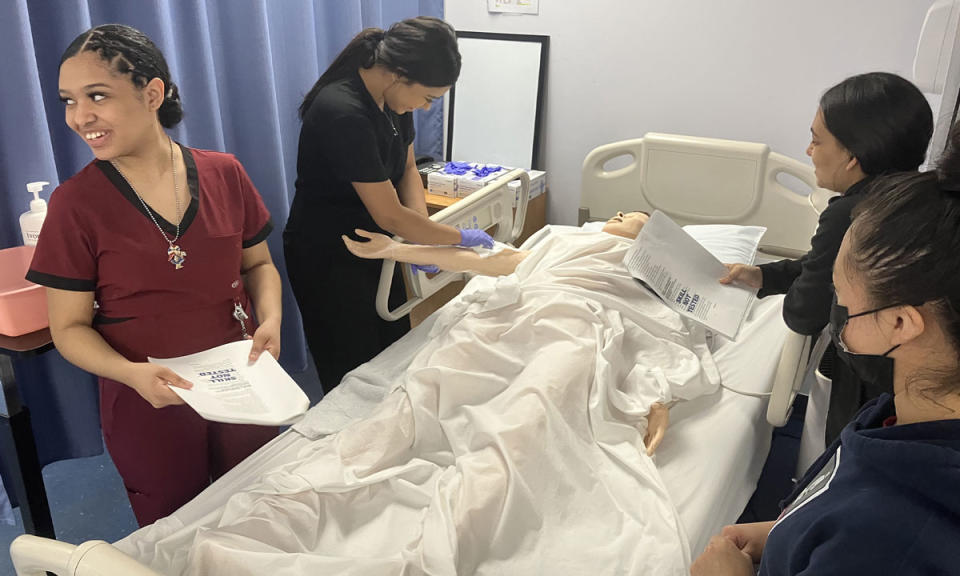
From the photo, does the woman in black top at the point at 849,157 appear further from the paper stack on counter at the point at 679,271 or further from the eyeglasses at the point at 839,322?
the eyeglasses at the point at 839,322

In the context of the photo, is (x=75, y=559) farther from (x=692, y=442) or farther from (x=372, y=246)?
(x=692, y=442)

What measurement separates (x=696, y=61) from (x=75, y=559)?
2922 mm

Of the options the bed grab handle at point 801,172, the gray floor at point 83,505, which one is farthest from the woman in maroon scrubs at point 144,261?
the bed grab handle at point 801,172

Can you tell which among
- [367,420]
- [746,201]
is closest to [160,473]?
[367,420]

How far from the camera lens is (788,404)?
6.27 feet

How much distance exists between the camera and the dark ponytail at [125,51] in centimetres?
146

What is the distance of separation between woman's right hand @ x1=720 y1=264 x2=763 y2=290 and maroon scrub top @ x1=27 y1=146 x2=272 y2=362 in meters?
1.34

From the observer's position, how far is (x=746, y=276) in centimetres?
213

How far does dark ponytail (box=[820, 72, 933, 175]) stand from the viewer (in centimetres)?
156

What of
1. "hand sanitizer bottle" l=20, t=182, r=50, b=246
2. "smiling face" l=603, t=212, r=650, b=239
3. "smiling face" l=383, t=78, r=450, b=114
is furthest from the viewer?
"smiling face" l=603, t=212, r=650, b=239

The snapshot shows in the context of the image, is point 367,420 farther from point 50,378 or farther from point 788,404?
point 50,378

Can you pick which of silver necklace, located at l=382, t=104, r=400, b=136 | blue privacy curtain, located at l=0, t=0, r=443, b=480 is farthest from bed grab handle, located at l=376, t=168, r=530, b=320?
blue privacy curtain, located at l=0, t=0, r=443, b=480

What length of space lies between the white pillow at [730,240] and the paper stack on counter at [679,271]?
398 mm

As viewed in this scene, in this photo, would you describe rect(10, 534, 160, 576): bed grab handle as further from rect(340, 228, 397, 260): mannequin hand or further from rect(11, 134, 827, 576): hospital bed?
rect(340, 228, 397, 260): mannequin hand
